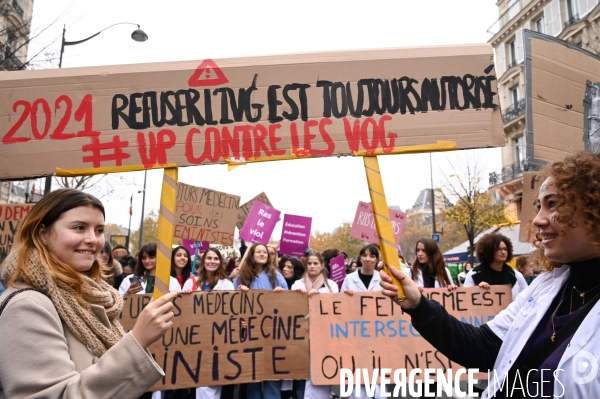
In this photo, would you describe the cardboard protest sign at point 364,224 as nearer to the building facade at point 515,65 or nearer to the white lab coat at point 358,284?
the white lab coat at point 358,284

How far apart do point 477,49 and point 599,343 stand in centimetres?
167

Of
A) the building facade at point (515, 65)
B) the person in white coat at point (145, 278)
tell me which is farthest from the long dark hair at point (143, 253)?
the building facade at point (515, 65)

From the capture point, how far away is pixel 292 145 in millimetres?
2455

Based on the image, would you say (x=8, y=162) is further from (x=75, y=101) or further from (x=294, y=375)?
(x=294, y=375)

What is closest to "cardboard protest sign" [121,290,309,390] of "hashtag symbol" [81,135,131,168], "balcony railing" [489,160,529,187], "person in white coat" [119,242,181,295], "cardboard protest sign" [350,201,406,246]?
"person in white coat" [119,242,181,295]

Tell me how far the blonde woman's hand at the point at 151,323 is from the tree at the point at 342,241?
52.5m

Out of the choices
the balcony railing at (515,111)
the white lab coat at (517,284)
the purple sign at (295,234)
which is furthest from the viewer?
the balcony railing at (515,111)

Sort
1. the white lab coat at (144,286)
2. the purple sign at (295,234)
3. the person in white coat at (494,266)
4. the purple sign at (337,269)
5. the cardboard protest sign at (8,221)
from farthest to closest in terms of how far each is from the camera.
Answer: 1. the purple sign at (295,234)
2. the purple sign at (337,269)
3. the cardboard protest sign at (8,221)
4. the white lab coat at (144,286)
5. the person in white coat at (494,266)

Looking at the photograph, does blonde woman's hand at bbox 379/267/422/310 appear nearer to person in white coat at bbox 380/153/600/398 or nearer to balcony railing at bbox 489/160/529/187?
person in white coat at bbox 380/153/600/398

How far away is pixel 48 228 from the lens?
6.16 ft

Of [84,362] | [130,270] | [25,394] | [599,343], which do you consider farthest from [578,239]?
[130,270]

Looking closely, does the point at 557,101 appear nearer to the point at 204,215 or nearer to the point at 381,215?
the point at 381,215

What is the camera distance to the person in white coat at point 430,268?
5.61 meters

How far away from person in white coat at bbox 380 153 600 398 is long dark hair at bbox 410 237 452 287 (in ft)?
11.8
